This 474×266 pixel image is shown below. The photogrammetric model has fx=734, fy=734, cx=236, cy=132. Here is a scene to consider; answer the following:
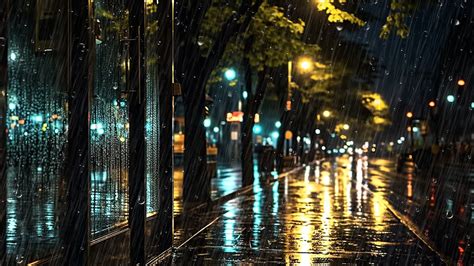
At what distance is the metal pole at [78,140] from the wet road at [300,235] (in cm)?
354

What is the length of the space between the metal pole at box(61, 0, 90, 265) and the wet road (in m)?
3.54

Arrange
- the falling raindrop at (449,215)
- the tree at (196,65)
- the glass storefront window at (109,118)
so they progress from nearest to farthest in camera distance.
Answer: the glass storefront window at (109,118) → the falling raindrop at (449,215) → the tree at (196,65)

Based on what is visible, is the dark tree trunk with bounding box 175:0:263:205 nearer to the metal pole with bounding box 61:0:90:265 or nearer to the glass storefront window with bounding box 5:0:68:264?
the glass storefront window with bounding box 5:0:68:264

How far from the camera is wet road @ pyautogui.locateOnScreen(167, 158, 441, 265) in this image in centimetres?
1201

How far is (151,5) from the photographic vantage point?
40.6ft

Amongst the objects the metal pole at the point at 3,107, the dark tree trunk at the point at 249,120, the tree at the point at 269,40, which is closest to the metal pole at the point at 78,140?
the metal pole at the point at 3,107

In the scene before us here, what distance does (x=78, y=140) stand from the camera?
8156 millimetres

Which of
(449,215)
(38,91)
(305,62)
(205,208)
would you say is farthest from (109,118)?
(305,62)

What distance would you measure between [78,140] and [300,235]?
7.64 metres

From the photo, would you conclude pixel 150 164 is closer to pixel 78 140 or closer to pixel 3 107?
pixel 78 140

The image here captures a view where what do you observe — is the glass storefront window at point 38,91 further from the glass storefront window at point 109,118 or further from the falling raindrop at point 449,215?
the falling raindrop at point 449,215

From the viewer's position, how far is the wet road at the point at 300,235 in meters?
12.0

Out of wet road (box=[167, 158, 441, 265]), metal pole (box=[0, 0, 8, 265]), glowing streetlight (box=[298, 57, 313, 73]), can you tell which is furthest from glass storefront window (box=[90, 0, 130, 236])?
glowing streetlight (box=[298, 57, 313, 73])

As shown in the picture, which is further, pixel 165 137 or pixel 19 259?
pixel 165 137
